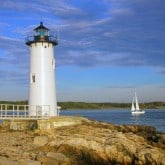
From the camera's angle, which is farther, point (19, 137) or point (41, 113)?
point (41, 113)

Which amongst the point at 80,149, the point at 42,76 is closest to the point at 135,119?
the point at 42,76

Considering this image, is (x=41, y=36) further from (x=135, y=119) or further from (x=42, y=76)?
(x=135, y=119)

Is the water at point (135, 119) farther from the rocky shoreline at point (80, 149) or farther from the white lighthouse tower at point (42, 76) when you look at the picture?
the rocky shoreline at point (80, 149)

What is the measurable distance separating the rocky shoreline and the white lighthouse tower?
16.2ft

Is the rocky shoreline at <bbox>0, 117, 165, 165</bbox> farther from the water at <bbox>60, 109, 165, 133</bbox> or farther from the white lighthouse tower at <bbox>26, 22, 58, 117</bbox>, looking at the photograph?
the water at <bbox>60, 109, 165, 133</bbox>

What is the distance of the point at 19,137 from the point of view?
2039 cm

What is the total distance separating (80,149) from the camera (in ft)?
56.9

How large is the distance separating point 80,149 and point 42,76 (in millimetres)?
9593

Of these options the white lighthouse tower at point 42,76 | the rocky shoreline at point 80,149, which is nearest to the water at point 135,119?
the white lighthouse tower at point 42,76

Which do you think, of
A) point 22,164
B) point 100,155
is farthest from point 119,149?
point 22,164

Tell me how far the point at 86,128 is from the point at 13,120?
429 cm

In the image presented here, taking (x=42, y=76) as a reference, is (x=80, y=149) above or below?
below

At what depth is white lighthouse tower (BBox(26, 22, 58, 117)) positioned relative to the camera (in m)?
26.0

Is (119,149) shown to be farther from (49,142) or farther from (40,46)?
(40,46)
